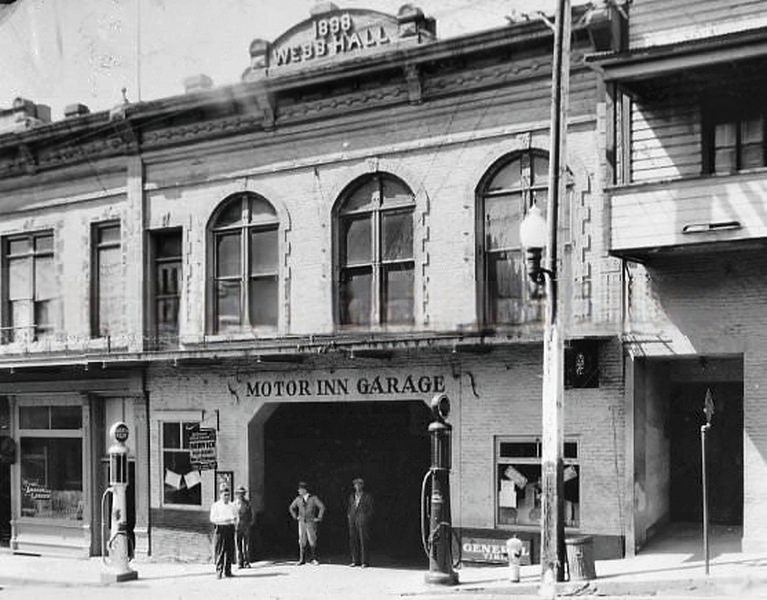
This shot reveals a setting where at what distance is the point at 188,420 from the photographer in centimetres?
2233

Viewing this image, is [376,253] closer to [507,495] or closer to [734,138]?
[507,495]

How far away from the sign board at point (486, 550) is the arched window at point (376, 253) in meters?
4.23

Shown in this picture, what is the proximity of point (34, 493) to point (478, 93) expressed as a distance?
14.4m

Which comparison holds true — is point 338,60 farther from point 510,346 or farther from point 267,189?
point 510,346

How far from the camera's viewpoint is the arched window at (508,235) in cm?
1861

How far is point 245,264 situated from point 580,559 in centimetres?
994

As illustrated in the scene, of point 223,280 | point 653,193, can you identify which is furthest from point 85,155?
point 653,193

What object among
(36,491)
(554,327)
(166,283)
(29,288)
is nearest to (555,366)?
(554,327)

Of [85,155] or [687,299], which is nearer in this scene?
[687,299]

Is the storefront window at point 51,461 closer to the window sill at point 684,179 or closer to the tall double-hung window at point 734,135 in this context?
the window sill at point 684,179

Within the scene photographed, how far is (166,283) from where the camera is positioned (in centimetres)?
2317

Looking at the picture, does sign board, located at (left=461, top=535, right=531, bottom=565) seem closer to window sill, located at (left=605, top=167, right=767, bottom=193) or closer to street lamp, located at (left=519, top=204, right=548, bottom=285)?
street lamp, located at (left=519, top=204, right=548, bottom=285)

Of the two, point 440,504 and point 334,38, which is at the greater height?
point 334,38

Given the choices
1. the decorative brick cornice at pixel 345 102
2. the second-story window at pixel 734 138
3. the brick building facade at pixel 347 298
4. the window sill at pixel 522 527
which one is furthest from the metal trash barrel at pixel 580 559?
the decorative brick cornice at pixel 345 102
